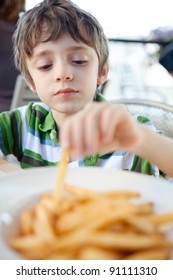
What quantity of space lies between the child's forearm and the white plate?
0.29 ft

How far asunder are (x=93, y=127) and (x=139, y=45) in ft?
13.9

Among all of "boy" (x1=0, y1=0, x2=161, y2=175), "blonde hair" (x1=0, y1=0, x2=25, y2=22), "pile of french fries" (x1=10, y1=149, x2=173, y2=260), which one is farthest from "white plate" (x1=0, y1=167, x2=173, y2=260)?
"blonde hair" (x1=0, y1=0, x2=25, y2=22)

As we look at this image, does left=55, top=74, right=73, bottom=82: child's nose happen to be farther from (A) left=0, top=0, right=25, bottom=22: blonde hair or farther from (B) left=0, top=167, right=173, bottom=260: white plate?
(A) left=0, top=0, right=25, bottom=22: blonde hair

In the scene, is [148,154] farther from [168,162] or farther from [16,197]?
[16,197]

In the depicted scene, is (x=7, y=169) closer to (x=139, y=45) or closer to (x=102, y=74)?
(x=102, y=74)

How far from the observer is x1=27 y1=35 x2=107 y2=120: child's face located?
0.93 metres

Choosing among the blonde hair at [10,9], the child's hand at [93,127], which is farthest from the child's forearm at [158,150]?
the blonde hair at [10,9]

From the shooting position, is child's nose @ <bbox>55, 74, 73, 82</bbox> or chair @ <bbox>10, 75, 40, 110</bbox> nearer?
child's nose @ <bbox>55, 74, 73, 82</bbox>

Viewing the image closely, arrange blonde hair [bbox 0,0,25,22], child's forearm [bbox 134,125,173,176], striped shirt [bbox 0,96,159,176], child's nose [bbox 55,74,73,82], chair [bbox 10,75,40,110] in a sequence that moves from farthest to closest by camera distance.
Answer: blonde hair [bbox 0,0,25,22] → chair [bbox 10,75,40,110] → striped shirt [bbox 0,96,159,176] → child's nose [bbox 55,74,73,82] → child's forearm [bbox 134,125,173,176]

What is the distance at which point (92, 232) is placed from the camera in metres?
0.44

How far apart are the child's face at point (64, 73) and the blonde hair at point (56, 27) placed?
1.0 inches

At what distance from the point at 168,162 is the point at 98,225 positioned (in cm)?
39

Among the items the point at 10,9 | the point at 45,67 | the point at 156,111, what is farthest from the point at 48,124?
the point at 10,9

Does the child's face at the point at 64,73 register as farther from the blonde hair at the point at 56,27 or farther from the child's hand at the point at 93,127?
the child's hand at the point at 93,127
